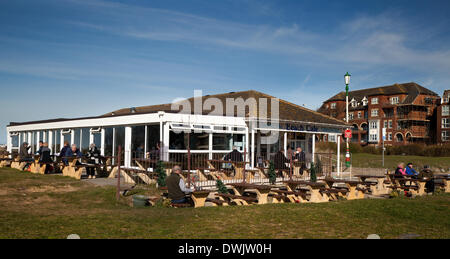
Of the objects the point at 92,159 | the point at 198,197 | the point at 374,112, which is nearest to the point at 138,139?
the point at 92,159

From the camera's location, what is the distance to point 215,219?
27.4 ft

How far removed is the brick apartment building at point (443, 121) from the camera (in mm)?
63469

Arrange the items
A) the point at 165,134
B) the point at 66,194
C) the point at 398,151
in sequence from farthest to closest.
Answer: the point at 398,151 → the point at 165,134 → the point at 66,194

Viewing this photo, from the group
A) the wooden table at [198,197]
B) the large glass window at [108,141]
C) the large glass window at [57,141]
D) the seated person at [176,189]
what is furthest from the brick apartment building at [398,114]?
the seated person at [176,189]

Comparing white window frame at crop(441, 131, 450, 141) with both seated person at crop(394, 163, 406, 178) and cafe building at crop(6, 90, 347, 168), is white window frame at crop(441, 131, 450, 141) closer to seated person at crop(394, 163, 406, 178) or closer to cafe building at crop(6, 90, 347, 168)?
cafe building at crop(6, 90, 347, 168)

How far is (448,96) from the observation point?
6519cm

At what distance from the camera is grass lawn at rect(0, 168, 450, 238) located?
23.2ft

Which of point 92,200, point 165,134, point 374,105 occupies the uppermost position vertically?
point 374,105

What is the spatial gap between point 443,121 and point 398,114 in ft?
22.4

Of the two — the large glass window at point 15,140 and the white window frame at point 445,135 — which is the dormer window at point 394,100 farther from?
the large glass window at point 15,140
